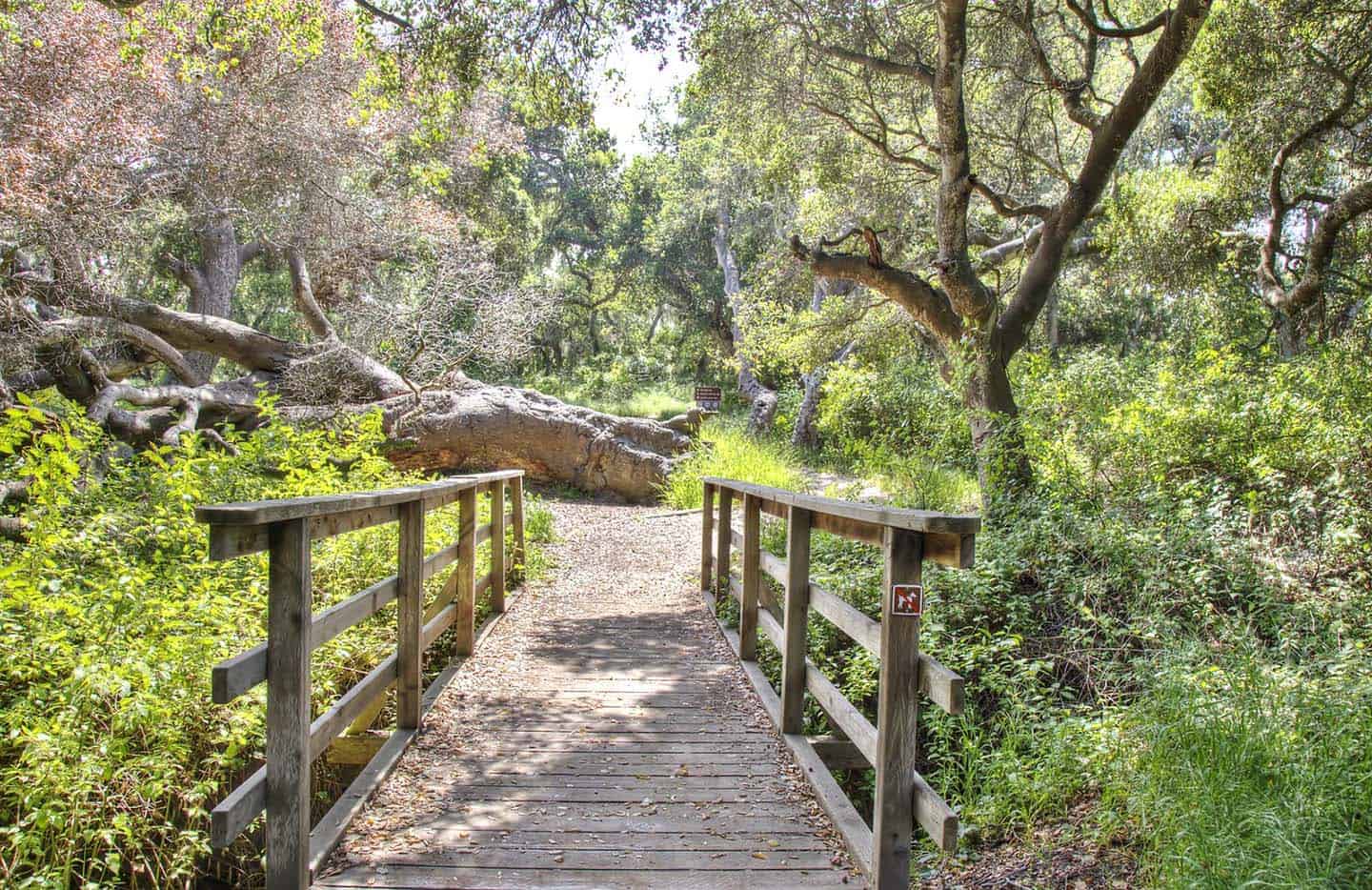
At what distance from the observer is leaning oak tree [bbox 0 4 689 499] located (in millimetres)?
8484

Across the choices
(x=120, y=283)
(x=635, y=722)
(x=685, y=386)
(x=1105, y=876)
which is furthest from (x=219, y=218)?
(x=685, y=386)

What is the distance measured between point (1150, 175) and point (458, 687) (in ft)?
34.1

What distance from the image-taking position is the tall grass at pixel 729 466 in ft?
36.3

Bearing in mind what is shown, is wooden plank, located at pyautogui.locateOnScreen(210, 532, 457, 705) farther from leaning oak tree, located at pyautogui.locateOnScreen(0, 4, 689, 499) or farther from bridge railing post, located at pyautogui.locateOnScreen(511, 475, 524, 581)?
leaning oak tree, located at pyautogui.locateOnScreen(0, 4, 689, 499)

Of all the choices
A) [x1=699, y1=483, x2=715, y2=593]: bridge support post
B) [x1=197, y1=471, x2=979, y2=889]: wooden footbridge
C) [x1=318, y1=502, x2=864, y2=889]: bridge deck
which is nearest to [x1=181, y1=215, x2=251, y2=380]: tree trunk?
[x1=699, y1=483, x2=715, y2=593]: bridge support post

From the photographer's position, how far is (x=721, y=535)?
6.76 m

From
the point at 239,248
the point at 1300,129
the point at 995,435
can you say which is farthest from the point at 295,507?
the point at 239,248

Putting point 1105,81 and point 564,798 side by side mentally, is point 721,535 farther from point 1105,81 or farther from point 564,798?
point 1105,81

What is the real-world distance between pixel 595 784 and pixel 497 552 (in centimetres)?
326

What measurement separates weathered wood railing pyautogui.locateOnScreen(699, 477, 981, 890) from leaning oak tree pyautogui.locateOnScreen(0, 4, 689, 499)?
679 cm

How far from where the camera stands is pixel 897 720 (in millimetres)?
2637

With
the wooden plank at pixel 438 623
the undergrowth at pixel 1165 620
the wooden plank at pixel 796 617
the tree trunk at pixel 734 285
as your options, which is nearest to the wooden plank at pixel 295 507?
the wooden plank at pixel 438 623

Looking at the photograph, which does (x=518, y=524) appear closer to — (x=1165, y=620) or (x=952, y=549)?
(x=1165, y=620)

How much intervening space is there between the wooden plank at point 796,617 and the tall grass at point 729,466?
6442 mm
